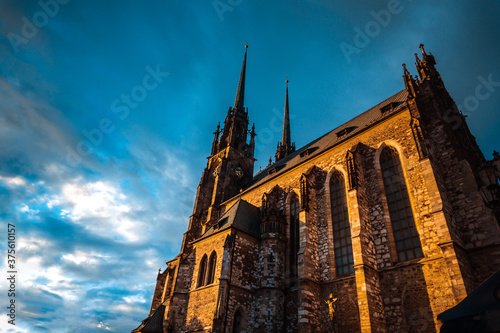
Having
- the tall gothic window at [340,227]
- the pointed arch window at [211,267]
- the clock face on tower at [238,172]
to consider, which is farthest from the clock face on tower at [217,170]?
the tall gothic window at [340,227]

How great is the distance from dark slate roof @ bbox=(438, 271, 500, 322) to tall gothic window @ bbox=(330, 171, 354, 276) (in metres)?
11.7

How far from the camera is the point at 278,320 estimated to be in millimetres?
15891

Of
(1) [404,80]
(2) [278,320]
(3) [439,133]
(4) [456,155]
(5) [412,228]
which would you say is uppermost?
(1) [404,80]

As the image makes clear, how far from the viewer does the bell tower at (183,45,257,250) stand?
27688 millimetres

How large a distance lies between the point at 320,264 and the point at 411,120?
908cm

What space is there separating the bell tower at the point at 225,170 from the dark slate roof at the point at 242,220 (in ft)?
20.8

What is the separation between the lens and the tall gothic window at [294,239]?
58.0 ft

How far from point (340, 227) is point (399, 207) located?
3410 millimetres

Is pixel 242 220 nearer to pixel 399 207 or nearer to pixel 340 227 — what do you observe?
pixel 340 227

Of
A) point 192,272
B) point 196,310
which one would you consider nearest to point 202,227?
point 192,272

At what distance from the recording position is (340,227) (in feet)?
54.3

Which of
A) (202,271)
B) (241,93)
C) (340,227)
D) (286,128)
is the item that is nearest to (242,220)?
(202,271)

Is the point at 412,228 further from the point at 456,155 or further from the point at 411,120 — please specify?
the point at 411,120

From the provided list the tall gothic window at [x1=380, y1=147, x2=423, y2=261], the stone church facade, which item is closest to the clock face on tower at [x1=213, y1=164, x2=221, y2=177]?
the stone church facade
